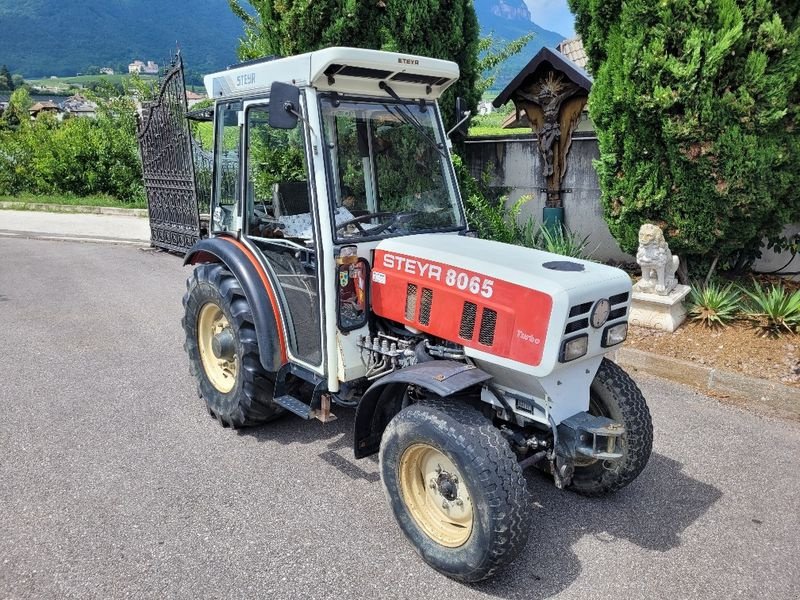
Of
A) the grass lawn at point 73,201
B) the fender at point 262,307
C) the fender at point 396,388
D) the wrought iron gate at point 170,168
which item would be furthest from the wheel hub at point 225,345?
the grass lawn at point 73,201

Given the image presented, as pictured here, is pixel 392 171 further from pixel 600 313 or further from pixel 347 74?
pixel 600 313

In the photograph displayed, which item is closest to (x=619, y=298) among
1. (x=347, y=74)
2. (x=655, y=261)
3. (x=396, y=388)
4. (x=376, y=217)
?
(x=396, y=388)

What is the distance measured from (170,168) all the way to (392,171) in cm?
834

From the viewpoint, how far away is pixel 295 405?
13.2 feet

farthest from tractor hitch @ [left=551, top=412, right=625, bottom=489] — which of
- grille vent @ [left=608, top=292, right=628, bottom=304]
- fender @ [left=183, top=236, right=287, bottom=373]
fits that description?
fender @ [left=183, top=236, right=287, bottom=373]

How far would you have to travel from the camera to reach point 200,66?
193 meters

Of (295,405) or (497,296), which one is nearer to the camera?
(497,296)

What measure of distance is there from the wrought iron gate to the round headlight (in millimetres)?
8603

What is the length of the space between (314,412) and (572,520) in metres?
1.69

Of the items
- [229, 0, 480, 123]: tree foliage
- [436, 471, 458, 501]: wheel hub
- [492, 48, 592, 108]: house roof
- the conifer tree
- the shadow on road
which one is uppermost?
the conifer tree

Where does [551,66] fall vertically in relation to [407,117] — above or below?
above

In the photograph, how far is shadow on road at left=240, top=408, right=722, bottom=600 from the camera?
120 inches

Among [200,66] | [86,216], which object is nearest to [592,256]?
[86,216]

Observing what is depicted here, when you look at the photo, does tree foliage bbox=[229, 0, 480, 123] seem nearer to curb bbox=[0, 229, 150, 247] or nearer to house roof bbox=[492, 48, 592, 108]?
house roof bbox=[492, 48, 592, 108]
